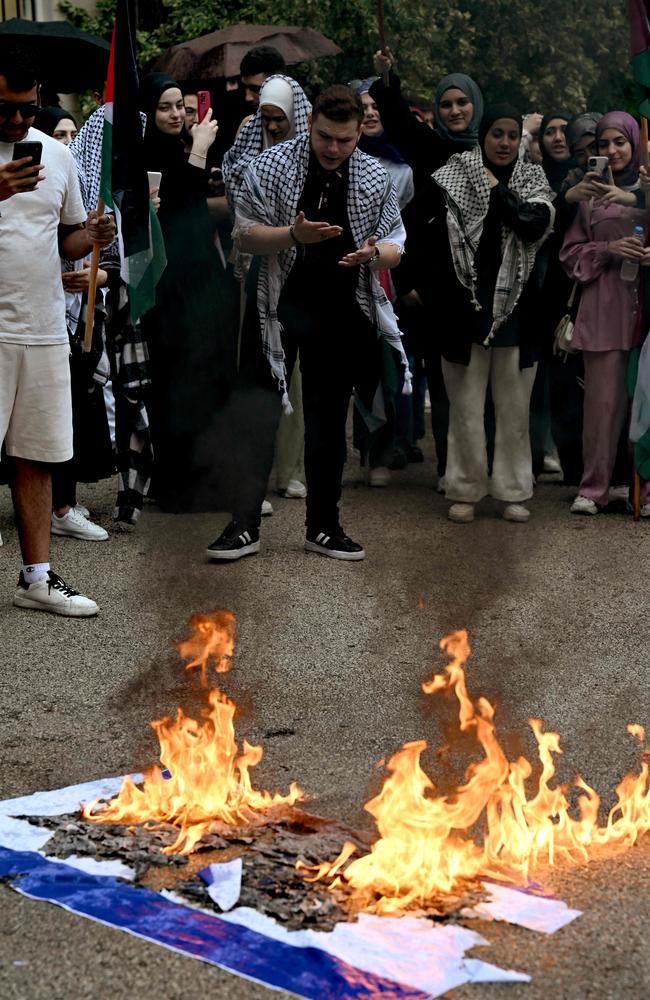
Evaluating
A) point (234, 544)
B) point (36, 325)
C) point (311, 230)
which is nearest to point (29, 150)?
point (36, 325)

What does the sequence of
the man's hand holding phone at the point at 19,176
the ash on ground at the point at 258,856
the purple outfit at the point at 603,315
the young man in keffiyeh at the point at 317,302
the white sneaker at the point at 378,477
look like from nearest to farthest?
the ash on ground at the point at 258,856
the man's hand holding phone at the point at 19,176
the young man in keffiyeh at the point at 317,302
the purple outfit at the point at 603,315
the white sneaker at the point at 378,477

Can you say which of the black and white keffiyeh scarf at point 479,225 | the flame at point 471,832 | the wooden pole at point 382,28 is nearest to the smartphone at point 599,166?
the black and white keffiyeh scarf at point 479,225

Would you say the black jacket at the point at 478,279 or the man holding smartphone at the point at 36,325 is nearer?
the man holding smartphone at the point at 36,325

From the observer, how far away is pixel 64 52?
11.2m

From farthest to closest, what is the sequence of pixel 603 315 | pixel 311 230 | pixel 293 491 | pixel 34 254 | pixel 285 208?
pixel 293 491 < pixel 603 315 < pixel 285 208 < pixel 311 230 < pixel 34 254

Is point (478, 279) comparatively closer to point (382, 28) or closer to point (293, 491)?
point (382, 28)

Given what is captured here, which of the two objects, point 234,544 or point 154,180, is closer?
point 234,544

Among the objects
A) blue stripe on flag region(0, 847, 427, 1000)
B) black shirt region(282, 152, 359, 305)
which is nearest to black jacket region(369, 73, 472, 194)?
black shirt region(282, 152, 359, 305)

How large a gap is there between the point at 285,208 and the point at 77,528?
1852mm

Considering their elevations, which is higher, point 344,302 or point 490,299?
point 344,302

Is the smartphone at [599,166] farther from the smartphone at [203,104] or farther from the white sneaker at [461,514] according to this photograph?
the smartphone at [203,104]

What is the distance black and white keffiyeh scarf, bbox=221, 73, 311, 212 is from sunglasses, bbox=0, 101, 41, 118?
136 cm

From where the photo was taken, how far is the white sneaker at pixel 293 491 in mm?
8039

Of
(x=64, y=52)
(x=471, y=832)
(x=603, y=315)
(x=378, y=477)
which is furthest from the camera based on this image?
(x=64, y=52)
